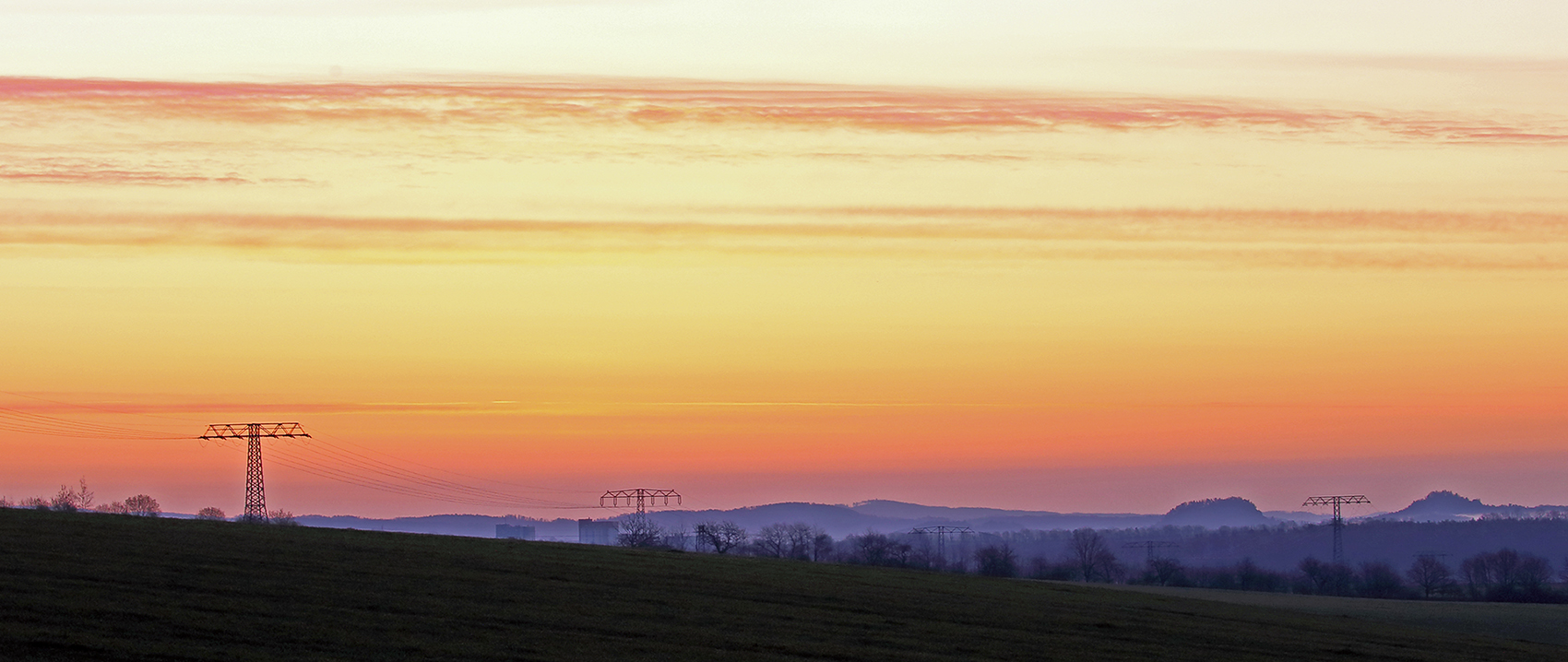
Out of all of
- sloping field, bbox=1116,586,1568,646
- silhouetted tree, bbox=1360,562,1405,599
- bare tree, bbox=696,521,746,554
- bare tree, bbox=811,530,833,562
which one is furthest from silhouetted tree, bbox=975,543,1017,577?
sloping field, bbox=1116,586,1568,646

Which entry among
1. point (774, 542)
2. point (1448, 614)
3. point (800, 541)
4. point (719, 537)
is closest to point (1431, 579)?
point (800, 541)

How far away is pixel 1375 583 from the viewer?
153 m

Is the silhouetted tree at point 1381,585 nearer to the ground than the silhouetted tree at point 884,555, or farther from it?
nearer to the ground

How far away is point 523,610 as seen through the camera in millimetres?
40188

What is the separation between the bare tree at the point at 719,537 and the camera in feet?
431

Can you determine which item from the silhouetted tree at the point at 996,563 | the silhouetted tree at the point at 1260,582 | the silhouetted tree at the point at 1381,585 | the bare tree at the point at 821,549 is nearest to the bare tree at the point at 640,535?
the bare tree at the point at 821,549

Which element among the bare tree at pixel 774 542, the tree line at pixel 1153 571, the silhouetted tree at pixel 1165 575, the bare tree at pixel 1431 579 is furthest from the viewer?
the bare tree at pixel 774 542

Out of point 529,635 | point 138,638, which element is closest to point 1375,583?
point 529,635

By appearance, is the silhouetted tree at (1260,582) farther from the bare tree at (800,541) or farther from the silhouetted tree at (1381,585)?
the bare tree at (800,541)

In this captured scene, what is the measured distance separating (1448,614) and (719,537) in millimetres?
77760

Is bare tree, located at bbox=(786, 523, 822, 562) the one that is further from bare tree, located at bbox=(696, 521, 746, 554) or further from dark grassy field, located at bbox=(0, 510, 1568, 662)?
dark grassy field, located at bbox=(0, 510, 1568, 662)

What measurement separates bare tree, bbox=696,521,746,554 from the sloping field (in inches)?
1781

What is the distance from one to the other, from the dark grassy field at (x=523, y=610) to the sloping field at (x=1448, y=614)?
1297 centimetres

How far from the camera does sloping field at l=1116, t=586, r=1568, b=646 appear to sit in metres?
74.9
